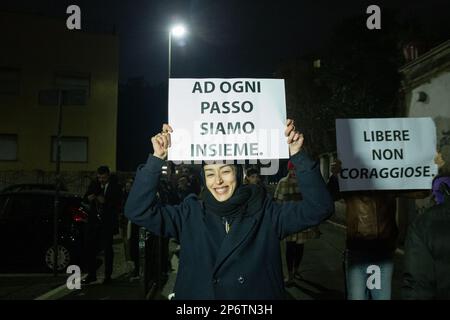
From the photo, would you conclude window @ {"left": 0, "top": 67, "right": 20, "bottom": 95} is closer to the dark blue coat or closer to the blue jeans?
the blue jeans

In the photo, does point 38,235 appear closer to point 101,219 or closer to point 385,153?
point 101,219

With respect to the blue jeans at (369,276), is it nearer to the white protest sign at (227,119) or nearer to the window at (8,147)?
the white protest sign at (227,119)

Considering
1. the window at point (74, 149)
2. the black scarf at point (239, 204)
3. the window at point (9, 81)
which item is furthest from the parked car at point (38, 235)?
the window at point (9, 81)

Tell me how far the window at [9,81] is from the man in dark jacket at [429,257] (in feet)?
92.0

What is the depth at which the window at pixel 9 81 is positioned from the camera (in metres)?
27.5

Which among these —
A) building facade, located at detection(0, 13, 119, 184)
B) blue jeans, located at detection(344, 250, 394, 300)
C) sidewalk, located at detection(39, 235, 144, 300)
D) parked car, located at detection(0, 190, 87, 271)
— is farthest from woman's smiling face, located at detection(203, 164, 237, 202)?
building facade, located at detection(0, 13, 119, 184)

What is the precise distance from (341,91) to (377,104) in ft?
10.3

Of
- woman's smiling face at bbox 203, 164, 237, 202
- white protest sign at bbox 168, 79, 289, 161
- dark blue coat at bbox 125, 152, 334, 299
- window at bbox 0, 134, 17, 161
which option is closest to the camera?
dark blue coat at bbox 125, 152, 334, 299

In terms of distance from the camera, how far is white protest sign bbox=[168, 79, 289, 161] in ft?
11.8

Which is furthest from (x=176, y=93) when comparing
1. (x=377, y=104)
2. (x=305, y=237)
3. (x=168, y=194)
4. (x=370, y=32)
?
(x=370, y=32)

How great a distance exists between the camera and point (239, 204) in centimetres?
300

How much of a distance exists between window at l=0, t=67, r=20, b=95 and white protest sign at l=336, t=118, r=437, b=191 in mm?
26096

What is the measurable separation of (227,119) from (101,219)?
542 cm
